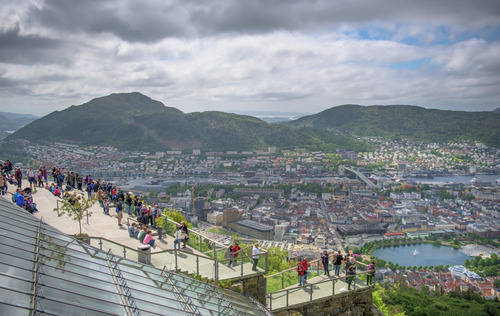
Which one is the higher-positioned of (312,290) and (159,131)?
(159,131)

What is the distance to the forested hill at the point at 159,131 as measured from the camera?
92.0 m

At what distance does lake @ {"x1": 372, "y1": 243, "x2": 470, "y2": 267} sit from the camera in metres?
36.8

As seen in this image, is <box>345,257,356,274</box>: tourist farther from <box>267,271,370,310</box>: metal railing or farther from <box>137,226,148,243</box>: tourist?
<box>137,226,148,243</box>: tourist

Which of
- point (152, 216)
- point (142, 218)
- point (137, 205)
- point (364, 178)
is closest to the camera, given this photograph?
point (142, 218)

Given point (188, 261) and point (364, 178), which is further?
point (364, 178)

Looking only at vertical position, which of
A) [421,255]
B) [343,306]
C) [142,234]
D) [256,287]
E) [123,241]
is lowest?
[421,255]

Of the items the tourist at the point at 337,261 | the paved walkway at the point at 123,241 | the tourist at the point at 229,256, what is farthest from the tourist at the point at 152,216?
the tourist at the point at 337,261

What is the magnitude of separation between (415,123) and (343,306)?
144812mm

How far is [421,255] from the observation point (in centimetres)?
3866

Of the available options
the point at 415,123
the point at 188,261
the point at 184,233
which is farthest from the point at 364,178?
the point at 188,261

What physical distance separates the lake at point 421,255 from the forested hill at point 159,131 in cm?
6966

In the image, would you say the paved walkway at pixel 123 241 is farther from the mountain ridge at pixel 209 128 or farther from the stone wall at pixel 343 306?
the mountain ridge at pixel 209 128

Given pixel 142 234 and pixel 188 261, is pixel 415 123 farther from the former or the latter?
pixel 188 261

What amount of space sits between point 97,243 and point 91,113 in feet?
366
